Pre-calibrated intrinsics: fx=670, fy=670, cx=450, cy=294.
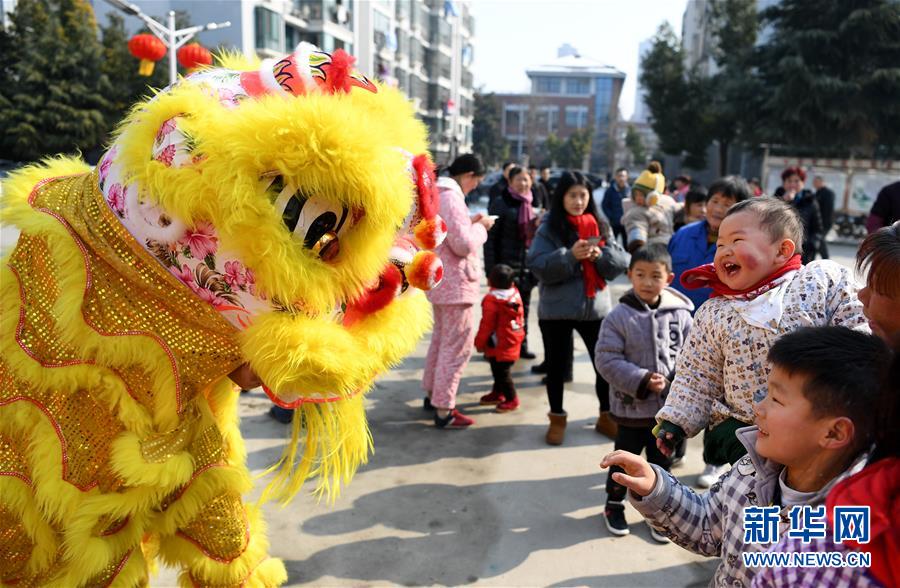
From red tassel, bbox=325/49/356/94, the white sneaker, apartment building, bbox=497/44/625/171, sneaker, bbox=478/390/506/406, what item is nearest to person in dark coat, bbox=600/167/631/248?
sneaker, bbox=478/390/506/406

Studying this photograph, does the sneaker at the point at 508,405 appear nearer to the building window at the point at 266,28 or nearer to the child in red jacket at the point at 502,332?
the child in red jacket at the point at 502,332

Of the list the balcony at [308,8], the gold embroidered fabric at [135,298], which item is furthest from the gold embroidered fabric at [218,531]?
the balcony at [308,8]

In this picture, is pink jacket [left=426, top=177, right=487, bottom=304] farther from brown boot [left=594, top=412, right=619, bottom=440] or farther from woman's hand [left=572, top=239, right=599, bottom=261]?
brown boot [left=594, top=412, right=619, bottom=440]

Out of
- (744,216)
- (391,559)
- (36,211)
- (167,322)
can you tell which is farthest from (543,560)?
(36,211)

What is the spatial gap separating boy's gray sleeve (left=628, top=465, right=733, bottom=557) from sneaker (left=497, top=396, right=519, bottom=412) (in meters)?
2.78

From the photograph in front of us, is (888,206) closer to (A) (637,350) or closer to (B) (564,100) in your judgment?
(A) (637,350)

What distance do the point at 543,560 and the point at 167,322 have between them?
5.87 ft

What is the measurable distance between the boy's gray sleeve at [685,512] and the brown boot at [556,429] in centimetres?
229

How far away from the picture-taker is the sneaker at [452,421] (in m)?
3.97

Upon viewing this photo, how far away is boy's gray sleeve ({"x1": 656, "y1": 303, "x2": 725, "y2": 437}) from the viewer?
1900 mm

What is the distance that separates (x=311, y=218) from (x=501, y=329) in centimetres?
275

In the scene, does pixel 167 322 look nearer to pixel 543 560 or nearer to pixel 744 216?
pixel 744 216

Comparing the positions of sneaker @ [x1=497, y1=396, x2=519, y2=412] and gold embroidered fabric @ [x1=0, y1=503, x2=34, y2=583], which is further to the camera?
sneaker @ [x1=497, y1=396, x2=519, y2=412]

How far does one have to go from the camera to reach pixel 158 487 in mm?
1639
